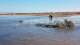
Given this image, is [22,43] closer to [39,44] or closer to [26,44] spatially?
[26,44]

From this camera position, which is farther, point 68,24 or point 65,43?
point 68,24

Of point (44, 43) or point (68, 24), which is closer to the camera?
point (44, 43)

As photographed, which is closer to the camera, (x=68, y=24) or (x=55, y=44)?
(x=55, y=44)

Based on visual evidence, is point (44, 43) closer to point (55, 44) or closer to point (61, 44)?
point (55, 44)

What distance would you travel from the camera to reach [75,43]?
5.95 metres

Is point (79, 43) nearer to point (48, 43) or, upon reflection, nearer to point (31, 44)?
point (48, 43)

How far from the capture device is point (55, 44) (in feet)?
18.9

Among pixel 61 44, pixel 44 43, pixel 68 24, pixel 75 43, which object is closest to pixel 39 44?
pixel 44 43

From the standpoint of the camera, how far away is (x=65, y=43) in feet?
19.5

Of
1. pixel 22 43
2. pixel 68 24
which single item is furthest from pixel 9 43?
pixel 68 24

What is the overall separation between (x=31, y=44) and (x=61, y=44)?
6.00 feet

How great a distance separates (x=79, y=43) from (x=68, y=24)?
6.76 meters

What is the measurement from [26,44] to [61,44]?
7.01ft

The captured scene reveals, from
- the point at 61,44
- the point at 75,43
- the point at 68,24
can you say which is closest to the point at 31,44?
the point at 61,44
